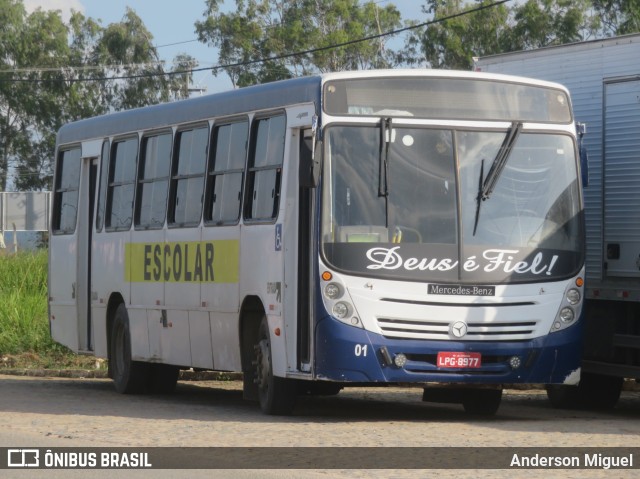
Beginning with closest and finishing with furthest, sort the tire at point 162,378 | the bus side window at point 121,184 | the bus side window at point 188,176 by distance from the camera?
the bus side window at point 188,176, the bus side window at point 121,184, the tire at point 162,378

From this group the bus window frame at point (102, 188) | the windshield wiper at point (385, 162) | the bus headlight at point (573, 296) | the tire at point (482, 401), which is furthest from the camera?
the bus window frame at point (102, 188)

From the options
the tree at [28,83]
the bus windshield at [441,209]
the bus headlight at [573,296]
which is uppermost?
the tree at [28,83]

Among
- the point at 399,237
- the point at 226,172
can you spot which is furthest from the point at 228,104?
the point at 399,237

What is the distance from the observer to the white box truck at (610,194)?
52.1ft

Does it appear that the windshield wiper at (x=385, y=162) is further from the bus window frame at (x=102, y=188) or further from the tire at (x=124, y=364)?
the bus window frame at (x=102, y=188)

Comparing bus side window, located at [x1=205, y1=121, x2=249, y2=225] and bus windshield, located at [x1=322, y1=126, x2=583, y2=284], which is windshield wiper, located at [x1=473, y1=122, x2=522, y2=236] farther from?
bus side window, located at [x1=205, y1=121, x2=249, y2=225]

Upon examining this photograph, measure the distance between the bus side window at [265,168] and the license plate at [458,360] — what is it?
2.12m

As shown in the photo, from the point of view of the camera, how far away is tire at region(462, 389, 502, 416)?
15531mm

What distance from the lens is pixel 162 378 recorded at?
63.0ft

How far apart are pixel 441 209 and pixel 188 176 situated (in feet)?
12.3

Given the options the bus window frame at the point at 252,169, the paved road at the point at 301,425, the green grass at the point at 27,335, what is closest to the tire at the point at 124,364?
the paved road at the point at 301,425

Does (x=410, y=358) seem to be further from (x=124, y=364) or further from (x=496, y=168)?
(x=124, y=364)

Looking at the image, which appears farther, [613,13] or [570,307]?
[613,13]

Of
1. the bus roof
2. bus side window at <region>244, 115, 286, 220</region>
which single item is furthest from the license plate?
the bus roof
